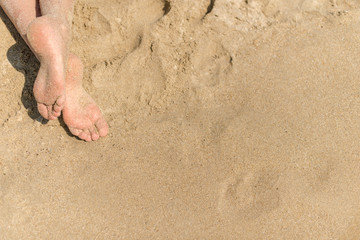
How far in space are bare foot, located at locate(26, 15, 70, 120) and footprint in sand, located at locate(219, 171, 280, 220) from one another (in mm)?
891

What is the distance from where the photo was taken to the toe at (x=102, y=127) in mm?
1708

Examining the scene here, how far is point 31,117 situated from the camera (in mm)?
1747

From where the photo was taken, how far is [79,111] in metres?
1.72

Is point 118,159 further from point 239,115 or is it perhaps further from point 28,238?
point 239,115

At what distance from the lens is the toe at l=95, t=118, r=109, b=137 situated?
171 cm

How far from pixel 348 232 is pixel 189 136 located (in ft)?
2.79

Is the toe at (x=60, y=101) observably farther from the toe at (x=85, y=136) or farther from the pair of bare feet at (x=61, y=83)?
the toe at (x=85, y=136)

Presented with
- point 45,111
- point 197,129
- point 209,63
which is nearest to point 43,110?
point 45,111

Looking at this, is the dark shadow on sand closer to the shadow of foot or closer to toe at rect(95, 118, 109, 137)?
the shadow of foot

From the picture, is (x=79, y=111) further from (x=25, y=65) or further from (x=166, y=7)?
(x=166, y=7)

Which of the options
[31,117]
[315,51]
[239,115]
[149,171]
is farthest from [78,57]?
[315,51]

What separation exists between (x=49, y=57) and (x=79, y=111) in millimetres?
325

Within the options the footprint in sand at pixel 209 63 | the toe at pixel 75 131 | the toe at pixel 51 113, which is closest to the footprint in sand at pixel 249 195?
A: the footprint in sand at pixel 209 63

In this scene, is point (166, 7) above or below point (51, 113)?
above
